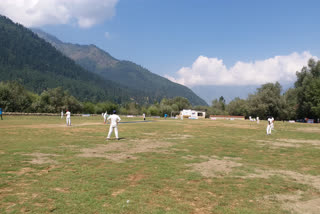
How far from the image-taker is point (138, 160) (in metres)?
11.4

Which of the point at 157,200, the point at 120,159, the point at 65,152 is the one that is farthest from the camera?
the point at 65,152

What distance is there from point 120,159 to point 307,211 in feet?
26.5

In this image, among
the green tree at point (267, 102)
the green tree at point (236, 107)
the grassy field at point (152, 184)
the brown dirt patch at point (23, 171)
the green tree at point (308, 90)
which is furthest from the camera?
the green tree at point (236, 107)

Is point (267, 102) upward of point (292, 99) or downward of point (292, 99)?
downward

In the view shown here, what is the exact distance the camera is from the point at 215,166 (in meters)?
10.7

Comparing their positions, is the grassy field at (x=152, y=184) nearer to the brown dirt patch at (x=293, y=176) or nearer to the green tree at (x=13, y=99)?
the brown dirt patch at (x=293, y=176)

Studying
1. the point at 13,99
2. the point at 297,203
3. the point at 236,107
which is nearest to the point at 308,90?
the point at 236,107

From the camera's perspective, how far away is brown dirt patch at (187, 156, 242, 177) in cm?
944

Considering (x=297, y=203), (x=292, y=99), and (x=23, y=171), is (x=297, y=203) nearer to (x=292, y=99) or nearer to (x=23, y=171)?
(x=23, y=171)

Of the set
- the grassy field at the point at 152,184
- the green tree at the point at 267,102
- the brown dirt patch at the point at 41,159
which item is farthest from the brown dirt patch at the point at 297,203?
the green tree at the point at 267,102

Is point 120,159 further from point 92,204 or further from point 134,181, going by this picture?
point 92,204

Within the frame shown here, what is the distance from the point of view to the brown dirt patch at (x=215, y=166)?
9444 millimetres

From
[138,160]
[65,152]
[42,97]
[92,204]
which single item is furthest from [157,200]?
[42,97]

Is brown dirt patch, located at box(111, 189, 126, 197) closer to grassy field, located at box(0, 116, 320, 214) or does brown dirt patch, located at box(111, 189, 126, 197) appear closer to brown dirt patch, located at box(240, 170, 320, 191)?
grassy field, located at box(0, 116, 320, 214)
